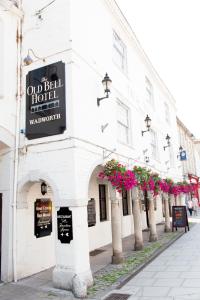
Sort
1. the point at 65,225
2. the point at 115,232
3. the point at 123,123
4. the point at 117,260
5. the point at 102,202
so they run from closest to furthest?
1. the point at 65,225
2. the point at 117,260
3. the point at 115,232
4. the point at 123,123
5. the point at 102,202

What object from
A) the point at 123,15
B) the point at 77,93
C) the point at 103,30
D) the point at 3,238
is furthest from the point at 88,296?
the point at 123,15

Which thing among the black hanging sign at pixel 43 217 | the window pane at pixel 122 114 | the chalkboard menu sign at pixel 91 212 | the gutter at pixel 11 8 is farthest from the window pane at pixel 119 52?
the black hanging sign at pixel 43 217

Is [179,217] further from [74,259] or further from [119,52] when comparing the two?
[74,259]

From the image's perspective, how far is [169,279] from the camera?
286 inches

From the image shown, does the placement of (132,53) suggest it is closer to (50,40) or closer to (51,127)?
(50,40)

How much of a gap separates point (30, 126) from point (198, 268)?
19.9 feet

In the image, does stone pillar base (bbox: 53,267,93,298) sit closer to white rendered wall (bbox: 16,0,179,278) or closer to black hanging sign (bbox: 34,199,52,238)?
white rendered wall (bbox: 16,0,179,278)

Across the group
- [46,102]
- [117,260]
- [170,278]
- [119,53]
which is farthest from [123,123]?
[170,278]

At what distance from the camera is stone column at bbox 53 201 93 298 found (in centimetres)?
667

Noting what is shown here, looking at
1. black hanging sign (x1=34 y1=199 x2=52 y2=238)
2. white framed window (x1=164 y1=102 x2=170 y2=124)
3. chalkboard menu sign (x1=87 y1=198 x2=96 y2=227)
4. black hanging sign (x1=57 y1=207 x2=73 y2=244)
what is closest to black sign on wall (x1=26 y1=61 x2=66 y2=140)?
black hanging sign (x1=57 y1=207 x2=73 y2=244)

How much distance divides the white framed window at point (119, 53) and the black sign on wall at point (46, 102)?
13.3 ft

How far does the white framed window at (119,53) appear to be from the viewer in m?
11.6

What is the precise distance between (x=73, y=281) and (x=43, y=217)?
8.69 feet

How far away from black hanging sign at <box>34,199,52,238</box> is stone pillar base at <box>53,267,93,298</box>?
70.9 inches
